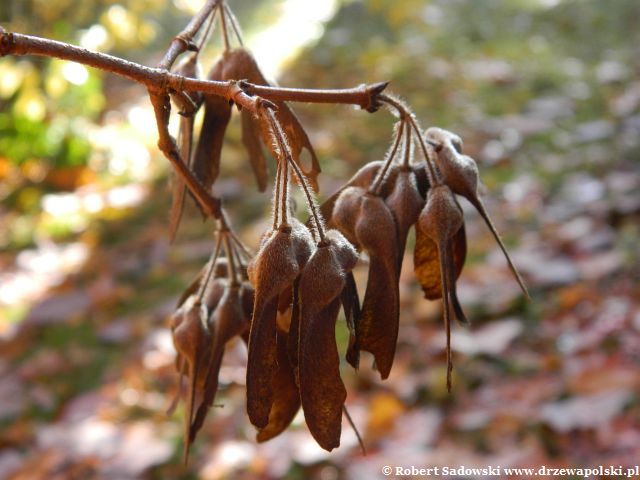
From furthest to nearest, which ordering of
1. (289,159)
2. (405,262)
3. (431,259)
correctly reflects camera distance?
(405,262) → (431,259) → (289,159)

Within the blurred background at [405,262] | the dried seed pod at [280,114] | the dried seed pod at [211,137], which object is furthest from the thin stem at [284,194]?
the blurred background at [405,262]

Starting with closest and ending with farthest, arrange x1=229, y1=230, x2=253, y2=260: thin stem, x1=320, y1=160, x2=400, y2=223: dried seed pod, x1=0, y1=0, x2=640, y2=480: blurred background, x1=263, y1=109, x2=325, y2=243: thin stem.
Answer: x1=263, y1=109, x2=325, y2=243: thin stem < x1=320, y1=160, x2=400, y2=223: dried seed pod < x1=229, y1=230, x2=253, y2=260: thin stem < x1=0, y1=0, x2=640, y2=480: blurred background

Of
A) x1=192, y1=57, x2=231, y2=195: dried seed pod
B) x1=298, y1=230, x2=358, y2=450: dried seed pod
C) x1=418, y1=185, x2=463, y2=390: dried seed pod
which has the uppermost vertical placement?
x1=192, y1=57, x2=231, y2=195: dried seed pod

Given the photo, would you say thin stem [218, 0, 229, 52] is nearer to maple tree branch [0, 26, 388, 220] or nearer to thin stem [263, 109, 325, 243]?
maple tree branch [0, 26, 388, 220]

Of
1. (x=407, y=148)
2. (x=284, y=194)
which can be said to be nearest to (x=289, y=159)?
(x=284, y=194)

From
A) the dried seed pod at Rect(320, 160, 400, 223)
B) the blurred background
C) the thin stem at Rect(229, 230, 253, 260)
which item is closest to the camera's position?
the dried seed pod at Rect(320, 160, 400, 223)

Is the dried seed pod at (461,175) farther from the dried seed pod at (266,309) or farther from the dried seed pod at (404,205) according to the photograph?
the dried seed pod at (266,309)

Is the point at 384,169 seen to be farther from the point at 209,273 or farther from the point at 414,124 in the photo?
the point at 209,273

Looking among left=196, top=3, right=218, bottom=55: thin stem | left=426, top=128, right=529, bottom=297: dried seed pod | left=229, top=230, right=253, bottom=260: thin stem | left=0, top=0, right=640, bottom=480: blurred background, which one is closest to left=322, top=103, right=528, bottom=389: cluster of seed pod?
left=426, top=128, right=529, bottom=297: dried seed pod
